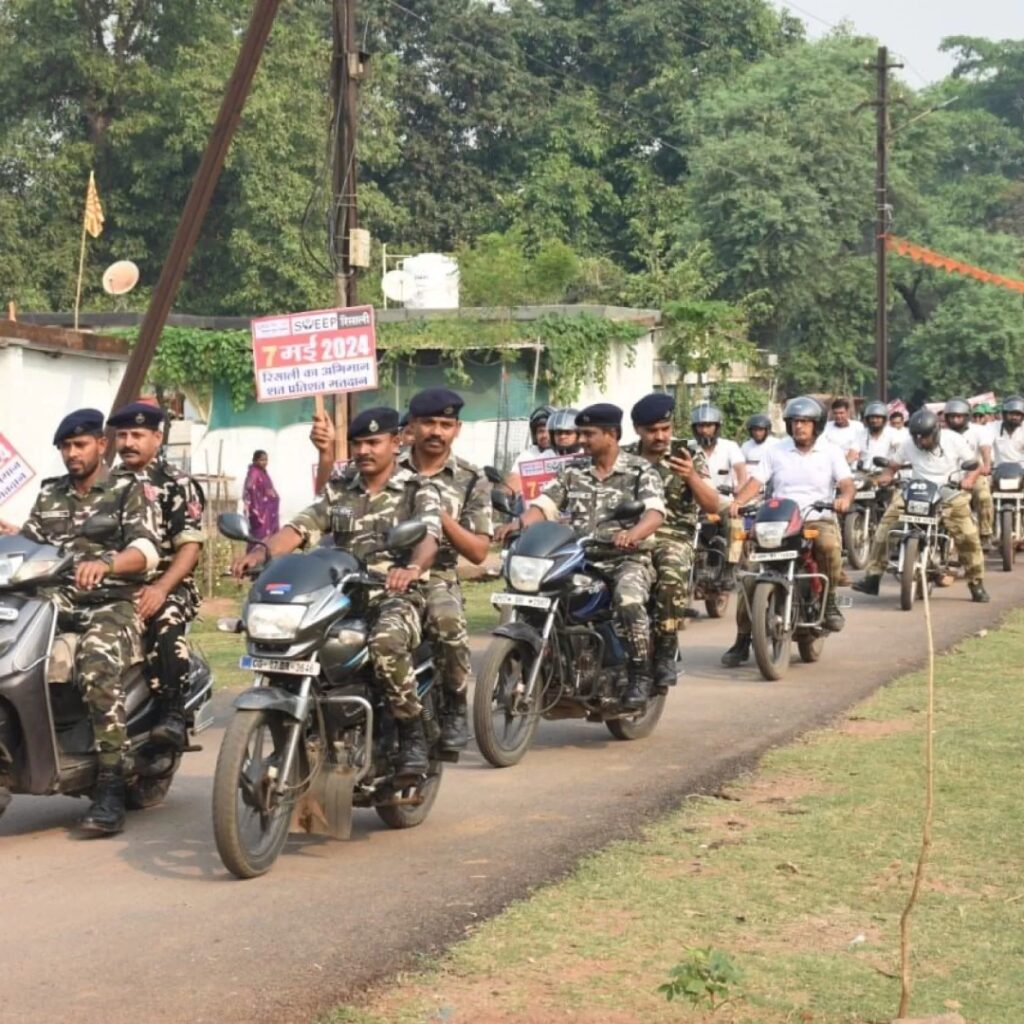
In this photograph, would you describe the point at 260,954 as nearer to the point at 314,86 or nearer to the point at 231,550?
the point at 231,550

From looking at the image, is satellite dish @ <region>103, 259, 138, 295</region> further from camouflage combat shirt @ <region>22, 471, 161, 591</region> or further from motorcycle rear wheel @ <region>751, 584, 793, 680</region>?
camouflage combat shirt @ <region>22, 471, 161, 591</region>

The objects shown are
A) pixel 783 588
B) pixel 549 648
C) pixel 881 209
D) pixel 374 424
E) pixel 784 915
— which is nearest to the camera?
pixel 784 915

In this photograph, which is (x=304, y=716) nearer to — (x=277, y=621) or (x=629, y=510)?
(x=277, y=621)

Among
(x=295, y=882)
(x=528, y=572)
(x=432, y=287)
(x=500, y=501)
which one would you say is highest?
(x=432, y=287)

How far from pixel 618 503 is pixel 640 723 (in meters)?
1.23

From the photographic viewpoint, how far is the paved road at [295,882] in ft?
18.3

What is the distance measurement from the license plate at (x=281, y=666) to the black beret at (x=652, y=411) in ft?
14.2

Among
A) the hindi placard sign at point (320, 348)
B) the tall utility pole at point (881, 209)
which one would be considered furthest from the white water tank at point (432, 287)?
the hindi placard sign at point (320, 348)

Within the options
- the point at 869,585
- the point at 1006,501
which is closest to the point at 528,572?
the point at 869,585

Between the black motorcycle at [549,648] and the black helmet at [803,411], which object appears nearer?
the black motorcycle at [549,648]

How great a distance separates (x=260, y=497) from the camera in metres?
24.2

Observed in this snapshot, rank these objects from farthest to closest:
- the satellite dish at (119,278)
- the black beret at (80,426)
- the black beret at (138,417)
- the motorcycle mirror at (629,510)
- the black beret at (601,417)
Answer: the satellite dish at (119,278) → the black beret at (601,417) → the motorcycle mirror at (629,510) → the black beret at (138,417) → the black beret at (80,426)

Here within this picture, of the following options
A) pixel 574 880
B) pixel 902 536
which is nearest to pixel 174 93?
pixel 902 536

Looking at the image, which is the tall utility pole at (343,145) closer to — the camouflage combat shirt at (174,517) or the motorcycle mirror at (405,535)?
the camouflage combat shirt at (174,517)
